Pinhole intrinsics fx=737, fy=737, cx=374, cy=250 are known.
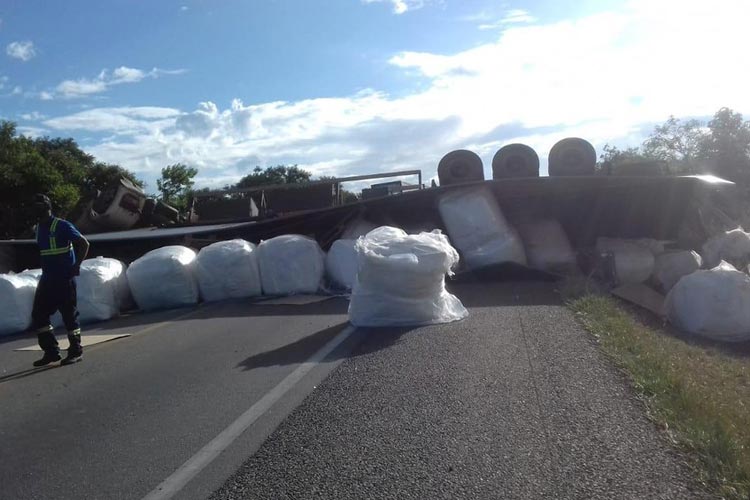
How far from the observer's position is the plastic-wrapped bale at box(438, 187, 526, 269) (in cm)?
1255

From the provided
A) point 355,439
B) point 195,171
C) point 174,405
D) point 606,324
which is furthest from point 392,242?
point 195,171

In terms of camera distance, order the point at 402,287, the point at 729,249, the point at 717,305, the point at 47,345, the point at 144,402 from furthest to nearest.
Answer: the point at 729,249 < the point at 717,305 < the point at 402,287 < the point at 47,345 < the point at 144,402

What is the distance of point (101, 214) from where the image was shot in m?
18.1

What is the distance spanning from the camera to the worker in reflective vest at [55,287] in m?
7.90

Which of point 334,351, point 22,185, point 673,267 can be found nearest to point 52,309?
point 334,351

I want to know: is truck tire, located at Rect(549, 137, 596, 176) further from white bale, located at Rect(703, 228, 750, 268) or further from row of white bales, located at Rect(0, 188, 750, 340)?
white bale, located at Rect(703, 228, 750, 268)

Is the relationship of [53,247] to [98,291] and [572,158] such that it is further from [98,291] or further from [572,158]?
[572,158]

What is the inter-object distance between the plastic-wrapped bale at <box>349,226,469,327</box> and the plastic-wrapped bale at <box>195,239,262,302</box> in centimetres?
376

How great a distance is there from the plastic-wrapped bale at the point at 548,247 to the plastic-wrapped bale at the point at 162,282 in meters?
5.99

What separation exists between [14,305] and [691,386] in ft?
30.2

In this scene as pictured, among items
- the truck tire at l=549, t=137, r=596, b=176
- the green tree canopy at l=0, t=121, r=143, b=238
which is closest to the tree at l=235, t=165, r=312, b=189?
the green tree canopy at l=0, t=121, r=143, b=238

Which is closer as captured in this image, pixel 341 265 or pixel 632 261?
pixel 341 265

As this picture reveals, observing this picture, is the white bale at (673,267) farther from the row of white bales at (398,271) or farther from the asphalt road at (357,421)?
the asphalt road at (357,421)

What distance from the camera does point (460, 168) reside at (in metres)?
15.6
